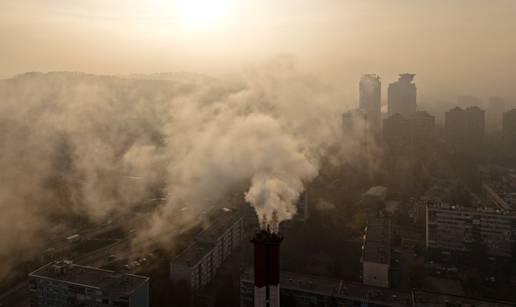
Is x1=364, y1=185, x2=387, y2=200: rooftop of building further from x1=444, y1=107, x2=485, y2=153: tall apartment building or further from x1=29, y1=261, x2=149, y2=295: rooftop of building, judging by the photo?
x1=444, y1=107, x2=485, y2=153: tall apartment building

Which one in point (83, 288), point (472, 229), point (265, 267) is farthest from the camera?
point (472, 229)

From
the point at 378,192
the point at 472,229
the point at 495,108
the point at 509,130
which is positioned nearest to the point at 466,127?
the point at 509,130

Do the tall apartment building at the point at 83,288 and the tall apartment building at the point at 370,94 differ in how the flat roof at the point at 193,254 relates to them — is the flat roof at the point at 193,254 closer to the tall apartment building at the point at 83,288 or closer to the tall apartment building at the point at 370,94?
the tall apartment building at the point at 83,288

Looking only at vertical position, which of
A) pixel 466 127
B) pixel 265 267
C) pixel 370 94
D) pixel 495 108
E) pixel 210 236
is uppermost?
pixel 370 94

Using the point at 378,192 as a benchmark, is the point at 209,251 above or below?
above

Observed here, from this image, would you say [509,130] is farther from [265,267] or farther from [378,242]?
[265,267]

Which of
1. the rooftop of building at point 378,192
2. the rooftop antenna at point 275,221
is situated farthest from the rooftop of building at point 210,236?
the rooftop of building at point 378,192

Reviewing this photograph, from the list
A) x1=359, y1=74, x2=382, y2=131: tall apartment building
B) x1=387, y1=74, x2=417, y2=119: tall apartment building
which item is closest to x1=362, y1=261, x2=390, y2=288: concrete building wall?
x1=359, y1=74, x2=382, y2=131: tall apartment building

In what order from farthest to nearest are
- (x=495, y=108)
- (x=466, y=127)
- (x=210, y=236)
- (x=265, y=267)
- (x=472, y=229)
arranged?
(x=495, y=108), (x=466, y=127), (x=472, y=229), (x=210, y=236), (x=265, y=267)
